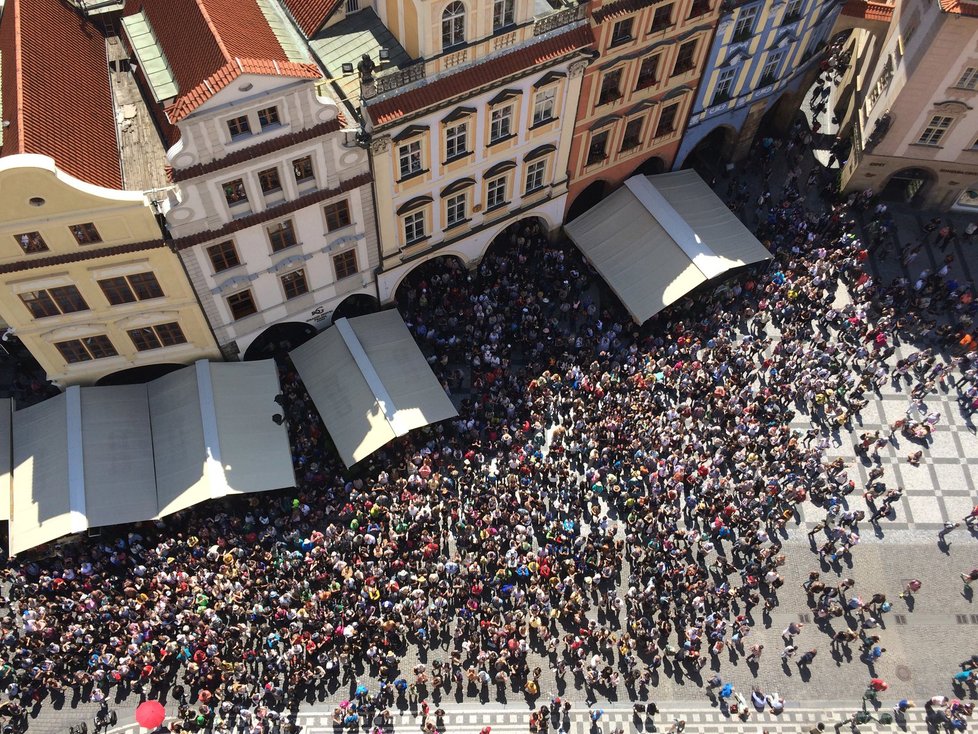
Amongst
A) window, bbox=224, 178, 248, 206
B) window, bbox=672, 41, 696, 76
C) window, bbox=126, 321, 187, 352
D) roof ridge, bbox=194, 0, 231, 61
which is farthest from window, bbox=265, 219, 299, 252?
window, bbox=672, 41, 696, 76

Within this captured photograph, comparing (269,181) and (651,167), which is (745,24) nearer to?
(651,167)

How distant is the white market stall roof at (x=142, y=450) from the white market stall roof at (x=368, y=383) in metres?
2.69

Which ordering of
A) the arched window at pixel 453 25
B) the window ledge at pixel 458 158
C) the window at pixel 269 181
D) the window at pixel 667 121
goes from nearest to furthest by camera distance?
Answer: 1. the arched window at pixel 453 25
2. the window at pixel 269 181
3. the window ledge at pixel 458 158
4. the window at pixel 667 121

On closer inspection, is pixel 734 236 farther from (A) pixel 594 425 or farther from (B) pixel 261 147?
(B) pixel 261 147

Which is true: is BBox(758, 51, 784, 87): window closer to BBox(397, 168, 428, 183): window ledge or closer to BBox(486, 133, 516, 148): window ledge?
BBox(486, 133, 516, 148): window ledge

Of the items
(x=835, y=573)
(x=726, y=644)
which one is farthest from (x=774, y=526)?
(x=726, y=644)

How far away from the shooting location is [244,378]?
152 ft

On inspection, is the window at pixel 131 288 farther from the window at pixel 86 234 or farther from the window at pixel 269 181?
the window at pixel 269 181

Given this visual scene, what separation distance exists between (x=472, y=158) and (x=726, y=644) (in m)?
27.4

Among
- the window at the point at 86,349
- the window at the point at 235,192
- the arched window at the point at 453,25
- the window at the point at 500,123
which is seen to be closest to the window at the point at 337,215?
the window at the point at 235,192

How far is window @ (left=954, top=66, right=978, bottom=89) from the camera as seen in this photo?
162 feet

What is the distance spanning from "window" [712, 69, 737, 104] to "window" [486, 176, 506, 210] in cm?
1463

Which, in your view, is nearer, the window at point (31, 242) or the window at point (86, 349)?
the window at point (31, 242)

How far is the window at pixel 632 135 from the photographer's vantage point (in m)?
51.1
